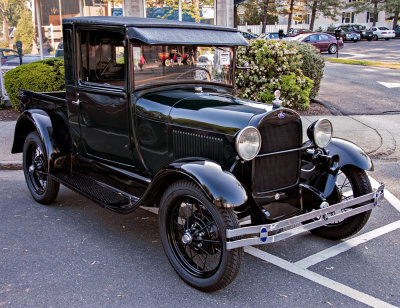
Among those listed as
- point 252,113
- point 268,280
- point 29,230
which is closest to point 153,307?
point 268,280

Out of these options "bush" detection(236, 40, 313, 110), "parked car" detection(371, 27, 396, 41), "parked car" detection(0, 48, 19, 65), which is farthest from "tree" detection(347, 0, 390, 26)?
"parked car" detection(0, 48, 19, 65)

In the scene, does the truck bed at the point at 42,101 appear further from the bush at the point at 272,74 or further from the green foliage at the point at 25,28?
the green foliage at the point at 25,28

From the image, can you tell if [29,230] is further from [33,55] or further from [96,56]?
[33,55]

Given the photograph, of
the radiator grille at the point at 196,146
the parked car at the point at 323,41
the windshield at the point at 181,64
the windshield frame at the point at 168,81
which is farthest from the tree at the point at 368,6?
the radiator grille at the point at 196,146

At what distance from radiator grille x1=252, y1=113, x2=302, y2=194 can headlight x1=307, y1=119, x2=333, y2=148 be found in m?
0.22

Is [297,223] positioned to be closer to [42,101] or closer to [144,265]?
[144,265]

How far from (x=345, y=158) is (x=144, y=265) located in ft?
6.69

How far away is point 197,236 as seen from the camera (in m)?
3.28

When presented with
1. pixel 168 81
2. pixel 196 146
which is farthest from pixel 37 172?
pixel 196 146

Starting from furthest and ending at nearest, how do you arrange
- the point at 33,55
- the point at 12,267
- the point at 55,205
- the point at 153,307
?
1. the point at 33,55
2. the point at 55,205
3. the point at 12,267
4. the point at 153,307

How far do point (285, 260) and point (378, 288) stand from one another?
0.77 meters

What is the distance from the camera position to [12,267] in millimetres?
3566

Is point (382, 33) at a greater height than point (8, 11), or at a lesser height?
lesser

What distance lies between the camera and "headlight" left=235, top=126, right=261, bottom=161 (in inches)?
124
